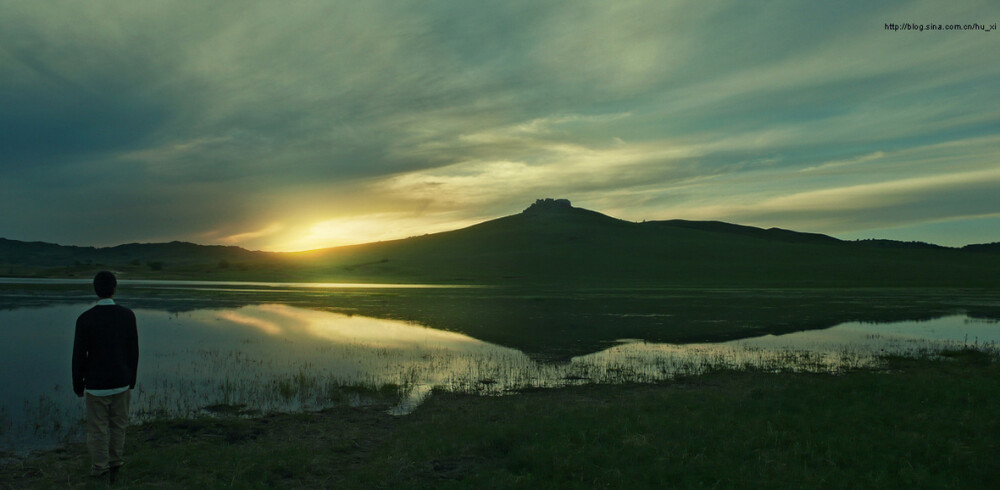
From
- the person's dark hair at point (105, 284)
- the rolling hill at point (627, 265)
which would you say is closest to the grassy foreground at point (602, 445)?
the person's dark hair at point (105, 284)

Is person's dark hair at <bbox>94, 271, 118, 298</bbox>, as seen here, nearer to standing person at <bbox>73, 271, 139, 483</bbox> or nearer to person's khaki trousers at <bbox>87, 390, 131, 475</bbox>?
standing person at <bbox>73, 271, 139, 483</bbox>

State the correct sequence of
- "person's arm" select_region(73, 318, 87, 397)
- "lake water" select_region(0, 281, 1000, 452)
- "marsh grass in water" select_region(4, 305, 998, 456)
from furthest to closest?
"lake water" select_region(0, 281, 1000, 452) < "marsh grass in water" select_region(4, 305, 998, 456) < "person's arm" select_region(73, 318, 87, 397)

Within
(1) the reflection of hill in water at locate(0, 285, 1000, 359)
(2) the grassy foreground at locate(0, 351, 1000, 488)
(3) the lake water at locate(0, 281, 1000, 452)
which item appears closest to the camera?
(2) the grassy foreground at locate(0, 351, 1000, 488)

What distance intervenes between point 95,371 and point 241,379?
40.2 ft

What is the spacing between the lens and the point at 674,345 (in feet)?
109

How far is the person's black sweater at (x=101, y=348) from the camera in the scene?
10.5 meters

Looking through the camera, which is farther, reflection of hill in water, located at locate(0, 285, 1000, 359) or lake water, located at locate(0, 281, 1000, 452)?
reflection of hill in water, located at locate(0, 285, 1000, 359)

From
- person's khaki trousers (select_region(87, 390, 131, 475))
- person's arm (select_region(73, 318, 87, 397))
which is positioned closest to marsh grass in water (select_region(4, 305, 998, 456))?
person's khaki trousers (select_region(87, 390, 131, 475))

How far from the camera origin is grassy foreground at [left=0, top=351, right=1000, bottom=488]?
35.3ft

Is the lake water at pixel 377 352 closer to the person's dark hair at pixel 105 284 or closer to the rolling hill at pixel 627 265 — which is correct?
the person's dark hair at pixel 105 284

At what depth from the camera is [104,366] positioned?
34.8ft

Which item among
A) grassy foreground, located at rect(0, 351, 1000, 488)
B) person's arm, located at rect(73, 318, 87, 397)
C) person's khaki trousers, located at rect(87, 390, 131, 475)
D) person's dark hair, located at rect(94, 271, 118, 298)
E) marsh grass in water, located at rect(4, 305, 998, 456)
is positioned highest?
person's dark hair, located at rect(94, 271, 118, 298)

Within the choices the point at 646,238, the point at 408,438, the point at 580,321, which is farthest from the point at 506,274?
the point at 408,438

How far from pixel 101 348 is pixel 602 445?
9.52 m
